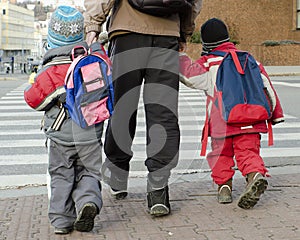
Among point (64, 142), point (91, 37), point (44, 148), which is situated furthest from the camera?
point (44, 148)

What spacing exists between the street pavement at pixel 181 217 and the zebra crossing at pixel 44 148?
0.82m

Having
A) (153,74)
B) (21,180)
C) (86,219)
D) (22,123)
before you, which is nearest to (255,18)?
(22,123)

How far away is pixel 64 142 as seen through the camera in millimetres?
4125

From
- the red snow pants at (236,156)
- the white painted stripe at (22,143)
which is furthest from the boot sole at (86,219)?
the white painted stripe at (22,143)

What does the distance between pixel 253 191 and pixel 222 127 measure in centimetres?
58

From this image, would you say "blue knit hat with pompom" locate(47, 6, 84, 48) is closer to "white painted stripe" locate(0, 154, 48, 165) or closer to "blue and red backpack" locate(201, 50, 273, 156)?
"blue and red backpack" locate(201, 50, 273, 156)

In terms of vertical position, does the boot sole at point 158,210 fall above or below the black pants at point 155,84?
below

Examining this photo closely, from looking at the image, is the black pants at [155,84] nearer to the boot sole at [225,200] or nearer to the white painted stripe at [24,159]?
the boot sole at [225,200]

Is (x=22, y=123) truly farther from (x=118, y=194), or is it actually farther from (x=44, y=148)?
(x=118, y=194)

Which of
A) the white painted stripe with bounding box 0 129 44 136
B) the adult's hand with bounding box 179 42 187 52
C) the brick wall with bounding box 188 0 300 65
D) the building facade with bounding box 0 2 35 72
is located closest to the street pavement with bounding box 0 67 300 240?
the adult's hand with bounding box 179 42 187 52

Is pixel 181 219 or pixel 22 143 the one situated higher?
pixel 181 219

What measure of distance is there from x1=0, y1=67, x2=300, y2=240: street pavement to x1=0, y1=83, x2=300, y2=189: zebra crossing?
0.82 metres

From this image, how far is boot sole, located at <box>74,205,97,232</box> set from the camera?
396 centimetres

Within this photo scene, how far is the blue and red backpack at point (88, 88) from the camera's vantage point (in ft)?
13.2
